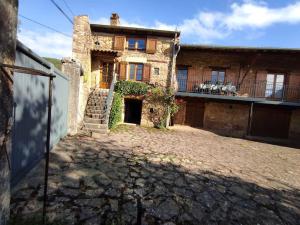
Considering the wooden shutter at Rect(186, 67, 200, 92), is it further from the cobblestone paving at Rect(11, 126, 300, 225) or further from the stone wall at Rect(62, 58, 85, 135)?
the stone wall at Rect(62, 58, 85, 135)

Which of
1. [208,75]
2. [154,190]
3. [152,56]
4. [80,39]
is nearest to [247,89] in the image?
[208,75]

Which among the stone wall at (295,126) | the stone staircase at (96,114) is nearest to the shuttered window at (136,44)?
the stone staircase at (96,114)

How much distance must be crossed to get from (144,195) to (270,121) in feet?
47.9

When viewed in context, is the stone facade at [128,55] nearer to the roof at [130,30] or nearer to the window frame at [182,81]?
the roof at [130,30]

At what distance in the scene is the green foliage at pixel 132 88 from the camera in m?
13.4

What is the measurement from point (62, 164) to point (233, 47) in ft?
43.1

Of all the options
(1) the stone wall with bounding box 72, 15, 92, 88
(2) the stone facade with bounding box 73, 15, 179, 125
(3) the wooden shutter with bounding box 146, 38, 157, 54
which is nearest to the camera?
(1) the stone wall with bounding box 72, 15, 92, 88

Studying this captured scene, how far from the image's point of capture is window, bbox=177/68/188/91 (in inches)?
590

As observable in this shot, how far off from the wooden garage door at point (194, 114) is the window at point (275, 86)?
193 inches

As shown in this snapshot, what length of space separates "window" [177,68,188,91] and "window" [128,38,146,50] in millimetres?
3304

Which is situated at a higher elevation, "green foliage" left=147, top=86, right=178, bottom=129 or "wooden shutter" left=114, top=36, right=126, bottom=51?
"wooden shutter" left=114, top=36, right=126, bottom=51

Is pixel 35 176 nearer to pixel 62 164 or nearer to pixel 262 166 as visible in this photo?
pixel 62 164

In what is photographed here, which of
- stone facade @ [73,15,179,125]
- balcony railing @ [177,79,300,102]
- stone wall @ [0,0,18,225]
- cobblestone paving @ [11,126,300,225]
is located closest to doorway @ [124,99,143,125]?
stone facade @ [73,15,179,125]

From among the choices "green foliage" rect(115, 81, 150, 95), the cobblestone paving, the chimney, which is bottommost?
the cobblestone paving
